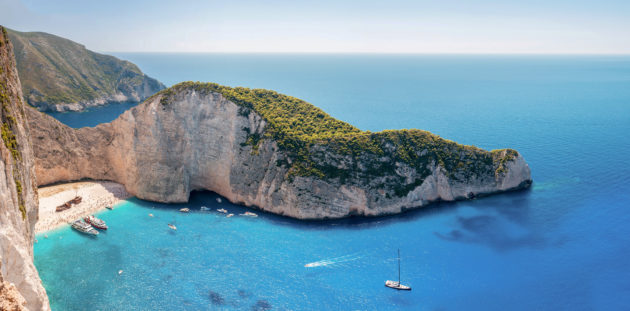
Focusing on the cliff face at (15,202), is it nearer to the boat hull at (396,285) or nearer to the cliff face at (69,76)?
the boat hull at (396,285)

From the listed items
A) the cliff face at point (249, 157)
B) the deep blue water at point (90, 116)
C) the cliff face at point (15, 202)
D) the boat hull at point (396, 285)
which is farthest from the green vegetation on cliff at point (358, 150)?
the deep blue water at point (90, 116)

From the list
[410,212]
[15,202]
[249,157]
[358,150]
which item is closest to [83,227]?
[15,202]

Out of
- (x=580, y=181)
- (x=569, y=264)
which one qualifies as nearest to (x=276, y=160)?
(x=569, y=264)

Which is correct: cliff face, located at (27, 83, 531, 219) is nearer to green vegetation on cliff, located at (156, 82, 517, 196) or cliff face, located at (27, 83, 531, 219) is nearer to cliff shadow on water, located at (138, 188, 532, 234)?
green vegetation on cliff, located at (156, 82, 517, 196)

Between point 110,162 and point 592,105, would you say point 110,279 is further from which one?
point 592,105

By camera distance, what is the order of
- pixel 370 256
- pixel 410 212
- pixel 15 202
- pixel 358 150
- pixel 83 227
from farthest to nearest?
pixel 358 150, pixel 410 212, pixel 83 227, pixel 370 256, pixel 15 202

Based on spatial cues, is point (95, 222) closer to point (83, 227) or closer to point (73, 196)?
point (83, 227)
